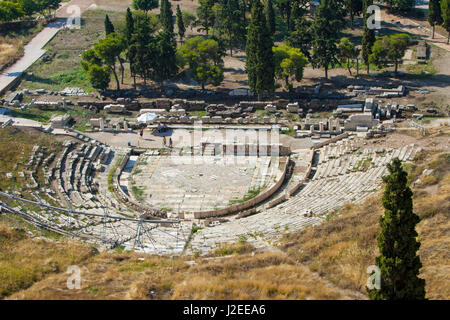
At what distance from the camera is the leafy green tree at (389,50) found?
67750 mm

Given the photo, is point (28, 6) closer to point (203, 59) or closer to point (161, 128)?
point (203, 59)

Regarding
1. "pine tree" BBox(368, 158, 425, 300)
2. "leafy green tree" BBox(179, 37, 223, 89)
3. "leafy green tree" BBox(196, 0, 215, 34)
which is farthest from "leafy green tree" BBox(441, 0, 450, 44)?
"pine tree" BBox(368, 158, 425, 300)

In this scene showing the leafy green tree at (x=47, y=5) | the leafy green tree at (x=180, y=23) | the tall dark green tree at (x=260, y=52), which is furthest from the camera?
the leafy green tree at (x=47, y=5)

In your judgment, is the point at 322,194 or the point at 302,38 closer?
the point at 322,194

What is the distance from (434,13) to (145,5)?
41961 mm

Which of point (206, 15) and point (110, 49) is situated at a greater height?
point (206, 15)

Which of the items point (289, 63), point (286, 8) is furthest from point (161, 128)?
point (286, 8)

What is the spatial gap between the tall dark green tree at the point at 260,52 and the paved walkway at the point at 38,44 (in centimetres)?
2862

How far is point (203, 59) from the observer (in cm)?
7069

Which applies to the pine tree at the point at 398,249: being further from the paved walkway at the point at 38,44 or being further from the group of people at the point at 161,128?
the paved walkway at the point at 38,44

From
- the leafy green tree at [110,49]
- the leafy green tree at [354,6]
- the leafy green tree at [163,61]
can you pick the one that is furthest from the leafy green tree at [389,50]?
the leafy green tree at [110,49]

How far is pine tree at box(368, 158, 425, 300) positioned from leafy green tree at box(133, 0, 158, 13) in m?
71.7

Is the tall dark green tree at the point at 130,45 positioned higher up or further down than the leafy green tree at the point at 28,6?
further down
